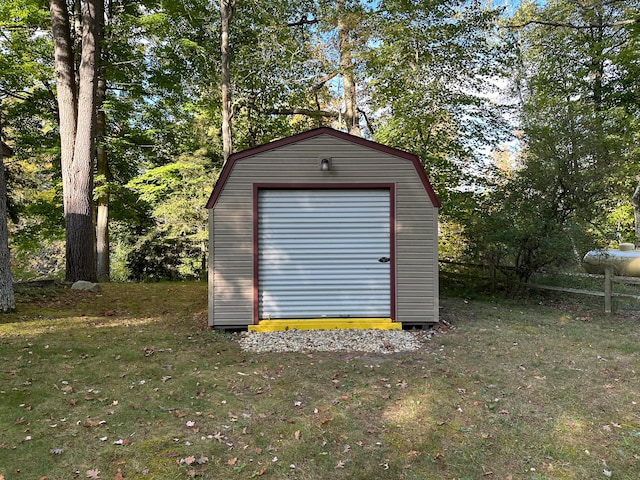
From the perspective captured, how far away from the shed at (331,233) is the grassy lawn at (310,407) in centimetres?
99

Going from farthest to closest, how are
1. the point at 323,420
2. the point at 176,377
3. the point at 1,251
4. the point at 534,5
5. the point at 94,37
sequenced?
the point at 534,5, the point at 94,37, the point at 1,251, the point at 176,377, the point at 323,420

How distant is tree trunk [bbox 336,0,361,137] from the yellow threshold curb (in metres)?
7.69

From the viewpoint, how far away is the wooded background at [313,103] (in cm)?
881

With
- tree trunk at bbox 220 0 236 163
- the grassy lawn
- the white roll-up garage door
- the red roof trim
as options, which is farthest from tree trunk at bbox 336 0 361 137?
the grassy lawn

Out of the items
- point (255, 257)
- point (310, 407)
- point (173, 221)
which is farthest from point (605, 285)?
point (173, 221)

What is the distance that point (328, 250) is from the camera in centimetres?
637

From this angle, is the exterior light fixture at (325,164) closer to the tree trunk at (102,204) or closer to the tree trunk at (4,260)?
the tree trunk at (4,260)

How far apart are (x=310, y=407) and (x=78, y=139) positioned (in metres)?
8.71

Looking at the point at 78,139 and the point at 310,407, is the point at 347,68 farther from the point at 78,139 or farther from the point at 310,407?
the point at 310,407

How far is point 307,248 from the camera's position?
20.8 feet

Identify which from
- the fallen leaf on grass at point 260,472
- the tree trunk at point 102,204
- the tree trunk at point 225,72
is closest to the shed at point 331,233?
the fallen leaf on grass at point 260,472

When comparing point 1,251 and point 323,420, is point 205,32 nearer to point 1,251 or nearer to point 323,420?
point 1,251

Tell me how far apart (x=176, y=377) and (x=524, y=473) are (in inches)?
127

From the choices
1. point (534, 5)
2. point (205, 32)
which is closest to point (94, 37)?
point (205, 32)
